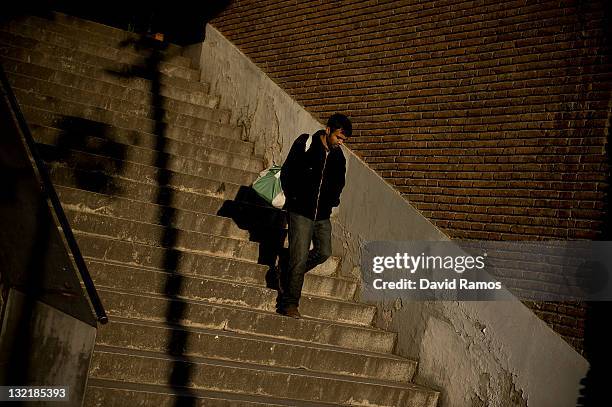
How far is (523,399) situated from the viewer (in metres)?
5.21

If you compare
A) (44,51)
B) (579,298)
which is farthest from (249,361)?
(44,51)

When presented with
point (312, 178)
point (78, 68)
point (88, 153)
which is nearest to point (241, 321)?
point (312, 178)

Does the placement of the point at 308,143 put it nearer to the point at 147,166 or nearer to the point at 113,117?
the point at 147,166

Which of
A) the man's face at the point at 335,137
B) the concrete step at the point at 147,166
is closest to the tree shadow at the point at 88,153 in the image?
the concrete step at the point at 147,166

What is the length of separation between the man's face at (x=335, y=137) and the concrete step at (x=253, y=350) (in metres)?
1.78

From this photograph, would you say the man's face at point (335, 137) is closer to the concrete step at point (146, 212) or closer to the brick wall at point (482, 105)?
the brick wall at point (482, 105)

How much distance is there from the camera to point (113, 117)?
786cm

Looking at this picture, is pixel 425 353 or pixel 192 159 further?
pixel 192 159

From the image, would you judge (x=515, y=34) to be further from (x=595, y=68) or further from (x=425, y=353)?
(x=425, y=353)

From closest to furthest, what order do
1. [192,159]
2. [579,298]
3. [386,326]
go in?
[579,298], [386,326], [192,159]

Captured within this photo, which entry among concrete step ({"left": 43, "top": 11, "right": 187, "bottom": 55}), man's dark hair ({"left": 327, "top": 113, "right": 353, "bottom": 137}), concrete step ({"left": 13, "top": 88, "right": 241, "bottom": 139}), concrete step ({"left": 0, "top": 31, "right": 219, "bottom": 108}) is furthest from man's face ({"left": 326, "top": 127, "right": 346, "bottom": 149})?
concrete step ({"left": 43, "top": 11, "right": 187, "bottom": 55})

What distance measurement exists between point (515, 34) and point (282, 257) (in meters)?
3.09

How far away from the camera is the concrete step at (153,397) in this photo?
4352 millimetres

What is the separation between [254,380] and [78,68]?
17.8ft
